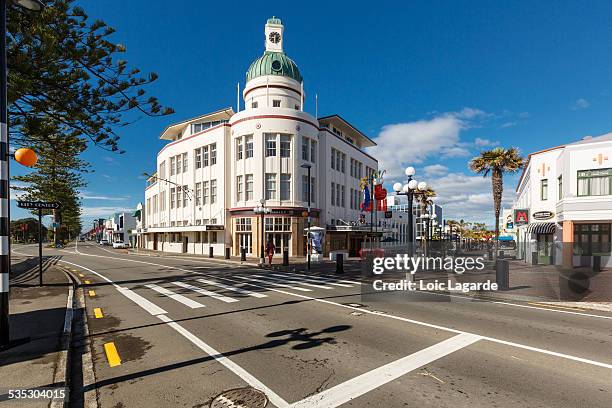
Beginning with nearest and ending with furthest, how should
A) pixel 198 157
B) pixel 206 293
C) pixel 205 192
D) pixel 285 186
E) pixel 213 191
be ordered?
pixel 206 293
pixel 285 186
pixel 213 191
pixel 205 192
pixel 198 157

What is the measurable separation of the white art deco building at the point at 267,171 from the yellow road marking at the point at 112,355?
2541 cm

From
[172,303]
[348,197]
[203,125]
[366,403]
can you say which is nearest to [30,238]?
[203,125]

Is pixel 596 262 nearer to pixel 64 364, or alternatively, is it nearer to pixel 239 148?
pixel 64 364

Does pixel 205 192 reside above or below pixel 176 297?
above

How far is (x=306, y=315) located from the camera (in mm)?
8703

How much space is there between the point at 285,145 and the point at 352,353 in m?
29.7

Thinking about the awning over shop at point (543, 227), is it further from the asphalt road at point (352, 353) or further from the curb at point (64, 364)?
the curb at point (64, 364)

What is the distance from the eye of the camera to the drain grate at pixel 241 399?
4.04 m

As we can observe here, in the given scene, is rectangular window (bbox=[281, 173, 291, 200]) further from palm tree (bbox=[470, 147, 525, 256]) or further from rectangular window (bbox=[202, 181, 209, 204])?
palm tree (bbox=[470, 147, 525, 256])

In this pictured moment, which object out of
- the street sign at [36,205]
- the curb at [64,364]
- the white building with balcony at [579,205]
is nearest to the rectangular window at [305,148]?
the white building with balcony at [579,205]

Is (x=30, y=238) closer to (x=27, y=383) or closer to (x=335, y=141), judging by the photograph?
(x=335, y=141)

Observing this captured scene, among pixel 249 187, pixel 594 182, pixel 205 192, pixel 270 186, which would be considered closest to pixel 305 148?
pixel 270 186

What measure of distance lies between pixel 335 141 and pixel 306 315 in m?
33.0

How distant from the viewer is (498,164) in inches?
1029
